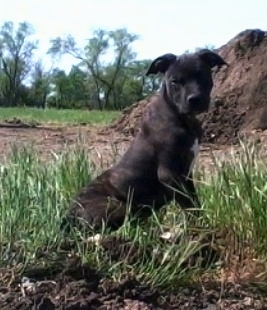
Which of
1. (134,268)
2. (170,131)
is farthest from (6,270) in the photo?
(170,131)

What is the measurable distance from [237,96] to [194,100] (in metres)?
8.18

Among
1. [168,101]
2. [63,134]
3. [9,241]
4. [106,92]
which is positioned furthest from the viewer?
[106,92]

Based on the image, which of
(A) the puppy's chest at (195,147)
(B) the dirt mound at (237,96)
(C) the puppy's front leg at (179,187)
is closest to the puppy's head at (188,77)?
(A) the puppy's chest at (195,147)

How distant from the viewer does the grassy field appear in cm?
653

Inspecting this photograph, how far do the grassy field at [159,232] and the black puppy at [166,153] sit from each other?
282mm

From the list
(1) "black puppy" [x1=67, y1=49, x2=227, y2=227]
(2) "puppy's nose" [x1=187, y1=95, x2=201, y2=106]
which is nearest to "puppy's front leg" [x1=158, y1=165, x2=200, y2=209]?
(1) "black puppy" [x1=67, y1=49, x2=227, y2=227]

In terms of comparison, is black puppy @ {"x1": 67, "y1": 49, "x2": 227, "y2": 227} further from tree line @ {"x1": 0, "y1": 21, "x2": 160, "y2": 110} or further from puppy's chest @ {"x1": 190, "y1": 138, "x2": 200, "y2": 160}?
tree line @ {"x1": 0, "y1": 21, "x2": 160, "y2": 110}

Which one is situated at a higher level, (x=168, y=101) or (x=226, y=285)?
(x=168, y=101)

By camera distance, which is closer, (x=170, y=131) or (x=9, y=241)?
(x=9, y=241)

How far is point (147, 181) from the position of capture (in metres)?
7.95

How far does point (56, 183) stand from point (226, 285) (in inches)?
77.4

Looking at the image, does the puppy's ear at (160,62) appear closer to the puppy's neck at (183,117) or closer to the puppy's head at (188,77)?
the puppy's head at (188,77)

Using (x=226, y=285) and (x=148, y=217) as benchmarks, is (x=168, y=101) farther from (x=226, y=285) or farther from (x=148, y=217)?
(x=226, y=285)

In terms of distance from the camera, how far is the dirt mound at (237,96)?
15133mm
